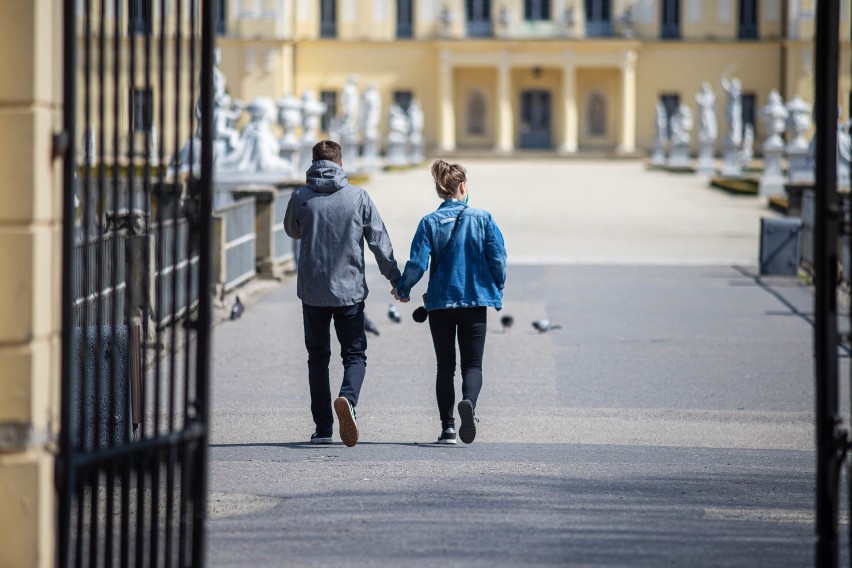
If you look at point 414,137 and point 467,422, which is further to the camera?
point 414,137

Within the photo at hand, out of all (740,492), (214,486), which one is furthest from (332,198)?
(740,492)

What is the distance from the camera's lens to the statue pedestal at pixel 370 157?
4538cm

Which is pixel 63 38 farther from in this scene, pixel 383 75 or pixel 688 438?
pixel 383 75

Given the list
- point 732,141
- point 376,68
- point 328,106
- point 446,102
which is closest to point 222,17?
point 328,106

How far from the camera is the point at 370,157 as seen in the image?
4634cm

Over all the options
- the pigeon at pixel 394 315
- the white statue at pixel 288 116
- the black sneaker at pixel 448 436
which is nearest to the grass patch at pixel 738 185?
the white statue at pixel 288 116

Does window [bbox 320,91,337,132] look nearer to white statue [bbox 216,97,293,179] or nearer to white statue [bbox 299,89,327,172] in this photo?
white statue [bbox 299,89,327,172]

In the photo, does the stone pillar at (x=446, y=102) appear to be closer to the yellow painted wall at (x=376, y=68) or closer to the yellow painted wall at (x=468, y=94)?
the yellow painted wall at (x=376, y=68)

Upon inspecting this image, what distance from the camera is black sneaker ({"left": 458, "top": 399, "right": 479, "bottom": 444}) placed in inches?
294

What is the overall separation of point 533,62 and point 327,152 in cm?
5801

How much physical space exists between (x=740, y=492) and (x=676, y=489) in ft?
0.79

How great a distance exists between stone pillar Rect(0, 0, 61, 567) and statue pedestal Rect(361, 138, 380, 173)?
40689 mm

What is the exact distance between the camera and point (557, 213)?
28.1 meters

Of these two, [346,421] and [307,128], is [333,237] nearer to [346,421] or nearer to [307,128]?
[346,421]
